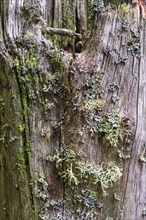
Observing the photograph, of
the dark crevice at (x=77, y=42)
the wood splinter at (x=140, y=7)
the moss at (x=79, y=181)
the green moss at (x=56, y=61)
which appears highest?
the wood splinter at (x=140, y=7)

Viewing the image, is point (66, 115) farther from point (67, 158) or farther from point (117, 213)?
point (117, 213)

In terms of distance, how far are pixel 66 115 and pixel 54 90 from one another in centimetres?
13

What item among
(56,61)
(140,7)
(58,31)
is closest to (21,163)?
(56,61)

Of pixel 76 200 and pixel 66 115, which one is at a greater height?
pixel 66 115

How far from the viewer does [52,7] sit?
69.2 inches

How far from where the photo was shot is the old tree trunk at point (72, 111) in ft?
5.24

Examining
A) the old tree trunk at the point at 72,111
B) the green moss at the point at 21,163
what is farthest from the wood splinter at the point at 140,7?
the green moss at the point at 21,163

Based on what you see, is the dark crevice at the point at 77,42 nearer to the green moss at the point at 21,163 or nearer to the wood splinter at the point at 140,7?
the wood splinter at the point at 140,7

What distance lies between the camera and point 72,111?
1.60m

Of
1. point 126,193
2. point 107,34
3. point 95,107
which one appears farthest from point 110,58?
point 126,193

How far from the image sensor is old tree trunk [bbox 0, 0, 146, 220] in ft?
5.24

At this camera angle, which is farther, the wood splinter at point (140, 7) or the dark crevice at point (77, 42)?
the dark crevice at point (77, 42)

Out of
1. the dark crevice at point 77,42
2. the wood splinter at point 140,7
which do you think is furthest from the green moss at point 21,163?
the wood splinter at point 140,7

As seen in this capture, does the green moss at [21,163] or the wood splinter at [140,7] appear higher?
the wood splinter at [140,7]
